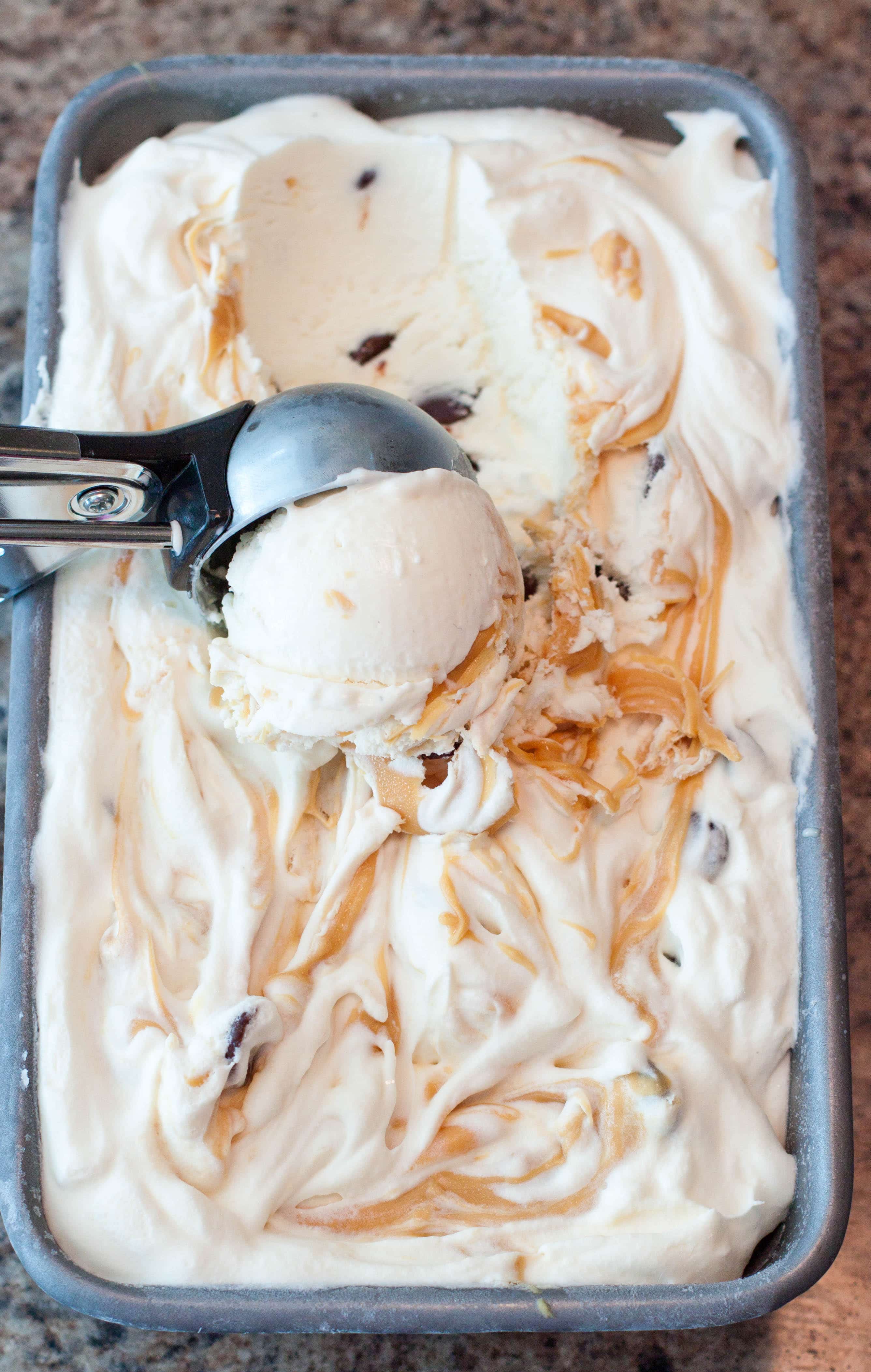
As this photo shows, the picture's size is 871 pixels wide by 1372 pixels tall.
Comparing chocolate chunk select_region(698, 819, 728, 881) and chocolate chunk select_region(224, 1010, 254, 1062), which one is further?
chocolate chunk select_region(698, 819, 728, 881)

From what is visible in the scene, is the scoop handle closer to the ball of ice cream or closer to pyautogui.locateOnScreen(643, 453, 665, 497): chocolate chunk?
the ball of ice cream

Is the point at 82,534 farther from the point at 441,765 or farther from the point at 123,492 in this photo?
the point at 441,765

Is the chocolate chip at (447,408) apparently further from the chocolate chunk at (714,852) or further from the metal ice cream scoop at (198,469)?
the chocolate chunk at (714,852)

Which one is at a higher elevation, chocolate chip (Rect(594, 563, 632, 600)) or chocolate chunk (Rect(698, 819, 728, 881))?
chocolate chip (Rect(594, 563, 632, 600))

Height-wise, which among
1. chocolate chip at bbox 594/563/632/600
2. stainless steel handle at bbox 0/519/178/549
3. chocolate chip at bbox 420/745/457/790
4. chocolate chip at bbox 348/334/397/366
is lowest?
chocolate chip at bbox 420/745/457/790

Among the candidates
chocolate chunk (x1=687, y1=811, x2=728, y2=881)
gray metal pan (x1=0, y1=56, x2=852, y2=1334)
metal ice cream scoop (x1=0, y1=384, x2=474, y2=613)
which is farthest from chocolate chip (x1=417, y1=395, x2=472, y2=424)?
chocolate chunk (x1=687, y1=811, x2=728, y2=881)

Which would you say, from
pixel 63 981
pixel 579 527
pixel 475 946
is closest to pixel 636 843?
pixel 475 946

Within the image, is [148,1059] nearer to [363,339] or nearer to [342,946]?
[342,946]

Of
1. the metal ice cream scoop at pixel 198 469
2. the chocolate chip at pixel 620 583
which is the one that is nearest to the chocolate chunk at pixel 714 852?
the chocolate chip at pixel 620 583

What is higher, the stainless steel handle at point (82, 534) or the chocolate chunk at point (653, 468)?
the chocolate chunk at point (653, 468)
